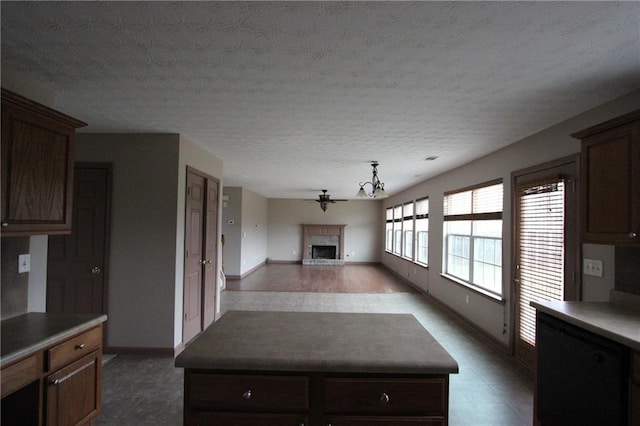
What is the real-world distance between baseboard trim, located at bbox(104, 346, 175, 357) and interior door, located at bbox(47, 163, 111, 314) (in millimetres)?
440

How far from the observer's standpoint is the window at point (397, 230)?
959 cm

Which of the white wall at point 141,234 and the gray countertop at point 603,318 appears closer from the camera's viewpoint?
the gray countertop at point 603,318

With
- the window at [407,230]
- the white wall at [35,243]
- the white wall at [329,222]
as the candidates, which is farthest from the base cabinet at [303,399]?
the white wall at [329,222]

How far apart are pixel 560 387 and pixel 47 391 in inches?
118

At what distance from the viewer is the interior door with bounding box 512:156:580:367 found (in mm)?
2883

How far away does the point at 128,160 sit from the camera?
361 cm

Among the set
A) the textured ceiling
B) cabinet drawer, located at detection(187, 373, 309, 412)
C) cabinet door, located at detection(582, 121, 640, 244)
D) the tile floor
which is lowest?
the tile floor

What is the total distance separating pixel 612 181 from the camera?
2074mm

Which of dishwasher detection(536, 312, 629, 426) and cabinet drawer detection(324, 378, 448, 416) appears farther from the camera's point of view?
dishwasher detection(536, 312, 629, 426)

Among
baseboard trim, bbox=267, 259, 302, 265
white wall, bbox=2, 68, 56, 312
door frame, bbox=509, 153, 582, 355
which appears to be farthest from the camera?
baseboard trim, bbox=267, 259, 302, 265

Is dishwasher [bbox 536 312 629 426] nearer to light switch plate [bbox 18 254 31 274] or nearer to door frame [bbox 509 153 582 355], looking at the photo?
door frame [bbox 509 153 582 355]

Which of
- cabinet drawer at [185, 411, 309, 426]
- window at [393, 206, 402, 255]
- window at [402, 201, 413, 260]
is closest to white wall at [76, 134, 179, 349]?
cabinet drawer at [185, 411, 309, 426]

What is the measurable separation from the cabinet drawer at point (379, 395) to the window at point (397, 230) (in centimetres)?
828

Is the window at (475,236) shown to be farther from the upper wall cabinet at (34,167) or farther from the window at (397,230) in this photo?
the upper wall cabinet at (34,167)
